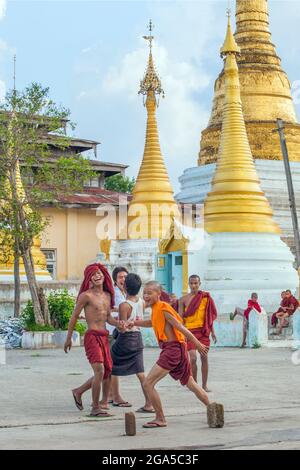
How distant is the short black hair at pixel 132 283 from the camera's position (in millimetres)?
9789

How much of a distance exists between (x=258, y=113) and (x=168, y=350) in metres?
25.4

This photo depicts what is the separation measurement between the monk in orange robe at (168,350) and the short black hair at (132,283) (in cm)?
71

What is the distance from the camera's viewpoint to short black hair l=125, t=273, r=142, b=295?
9.79 metres

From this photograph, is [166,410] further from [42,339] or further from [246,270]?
[246,270]

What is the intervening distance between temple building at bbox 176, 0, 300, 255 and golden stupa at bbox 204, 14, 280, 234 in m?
4.15

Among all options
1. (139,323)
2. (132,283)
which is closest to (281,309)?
(132,283)

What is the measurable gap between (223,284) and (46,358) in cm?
899

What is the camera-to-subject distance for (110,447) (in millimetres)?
7410

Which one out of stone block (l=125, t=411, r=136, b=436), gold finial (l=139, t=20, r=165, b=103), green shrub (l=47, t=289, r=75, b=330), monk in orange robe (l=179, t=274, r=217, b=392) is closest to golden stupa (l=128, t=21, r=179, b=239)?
gold finial (l=139, t=20, r=165, b=103)

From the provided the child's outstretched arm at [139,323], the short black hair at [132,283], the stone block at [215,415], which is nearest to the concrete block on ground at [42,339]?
the short black hair at [132,283]

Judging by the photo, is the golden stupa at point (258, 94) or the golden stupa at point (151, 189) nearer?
the golden stupa at point (151, 189)

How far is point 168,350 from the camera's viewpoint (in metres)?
8.91

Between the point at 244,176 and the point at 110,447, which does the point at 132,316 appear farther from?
the point at 244,176

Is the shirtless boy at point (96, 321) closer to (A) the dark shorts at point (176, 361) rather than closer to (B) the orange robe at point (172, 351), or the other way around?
(B) the orange robe at point (172, 351)
